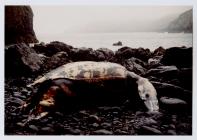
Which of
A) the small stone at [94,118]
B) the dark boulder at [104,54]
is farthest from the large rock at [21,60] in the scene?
the small stone at [94,118]

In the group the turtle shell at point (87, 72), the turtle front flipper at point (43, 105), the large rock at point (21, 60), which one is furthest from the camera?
the large rock at point (21, 60)

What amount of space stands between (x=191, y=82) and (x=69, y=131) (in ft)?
3.05

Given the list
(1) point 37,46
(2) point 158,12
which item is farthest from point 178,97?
(1) point 37,46

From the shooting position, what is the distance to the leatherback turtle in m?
2.14

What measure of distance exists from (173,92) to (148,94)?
19 centimetres

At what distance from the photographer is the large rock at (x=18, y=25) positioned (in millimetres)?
2279

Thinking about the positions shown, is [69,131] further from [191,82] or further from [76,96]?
[191,82]

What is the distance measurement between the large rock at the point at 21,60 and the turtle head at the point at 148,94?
0.77 m

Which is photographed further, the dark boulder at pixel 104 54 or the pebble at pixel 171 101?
the dark boulder at pixel 104 54

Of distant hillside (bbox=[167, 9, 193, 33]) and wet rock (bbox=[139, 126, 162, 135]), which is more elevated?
distant hillside (bbox=[167, 9, 193, 33])

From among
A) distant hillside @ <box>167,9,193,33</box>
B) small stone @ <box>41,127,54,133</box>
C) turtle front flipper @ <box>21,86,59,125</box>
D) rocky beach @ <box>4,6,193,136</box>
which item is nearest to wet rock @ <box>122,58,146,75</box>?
rocky beach @ <box>4,6,193,136</box>

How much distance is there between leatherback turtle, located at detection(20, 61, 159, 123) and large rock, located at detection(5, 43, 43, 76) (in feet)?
0.49

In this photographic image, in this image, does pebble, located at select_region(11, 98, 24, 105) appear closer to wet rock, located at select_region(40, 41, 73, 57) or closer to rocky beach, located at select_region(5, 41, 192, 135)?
rocky beach, located at select_region(5, 41, 192, 135)

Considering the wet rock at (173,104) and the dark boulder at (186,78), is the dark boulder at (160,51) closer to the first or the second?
the dark boulder at (186,78)
